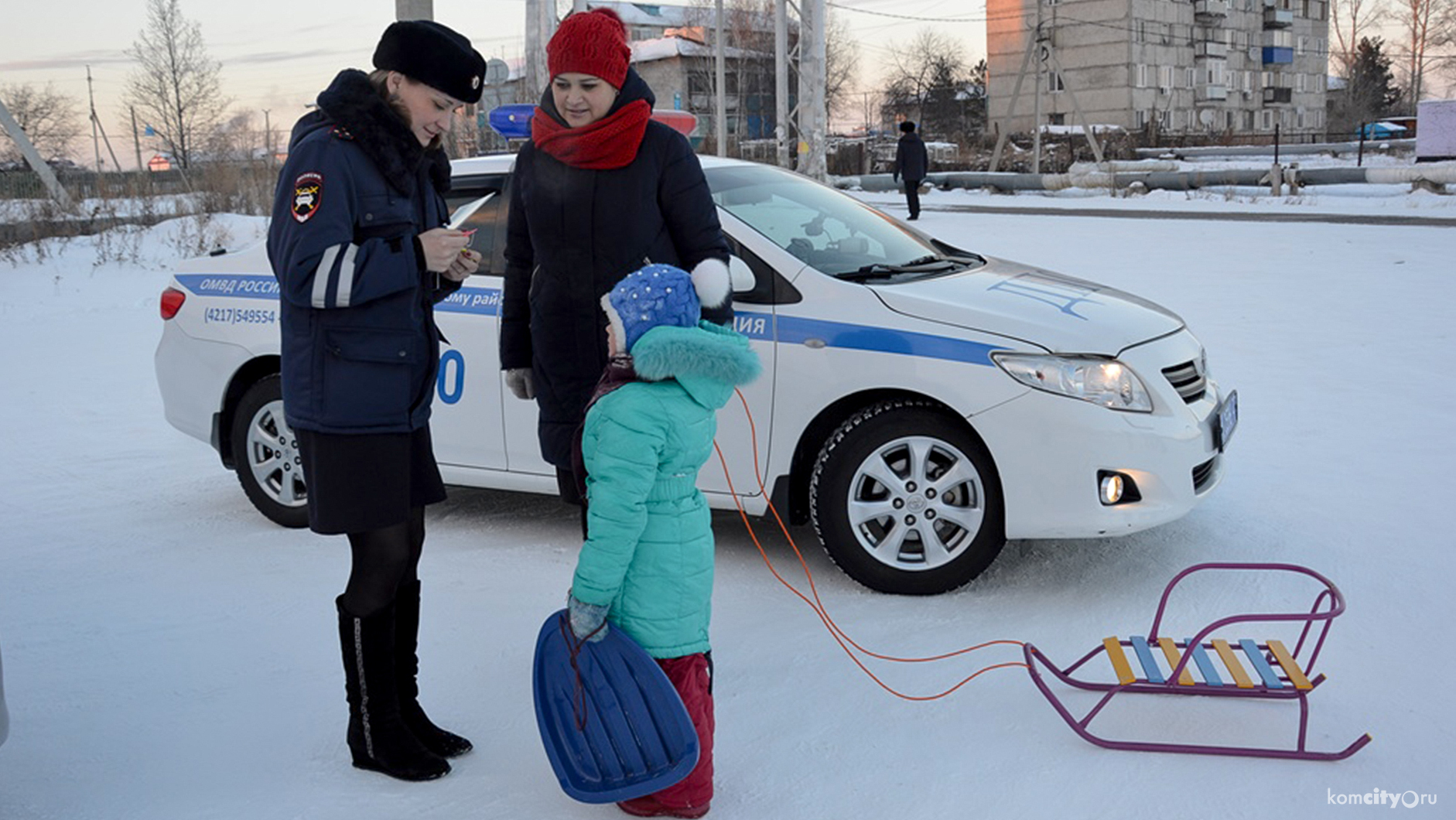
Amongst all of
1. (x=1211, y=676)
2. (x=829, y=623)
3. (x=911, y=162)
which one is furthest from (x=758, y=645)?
(x=911, y=162)

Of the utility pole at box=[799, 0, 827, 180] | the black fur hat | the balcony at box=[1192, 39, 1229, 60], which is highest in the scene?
the balcony at box=[1192, 39, 1229, 60]

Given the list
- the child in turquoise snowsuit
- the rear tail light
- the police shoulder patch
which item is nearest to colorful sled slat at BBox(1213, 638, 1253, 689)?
the child in turquoise snowsuit

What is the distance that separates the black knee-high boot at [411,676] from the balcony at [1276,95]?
295 feet

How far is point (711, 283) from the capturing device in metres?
3.36

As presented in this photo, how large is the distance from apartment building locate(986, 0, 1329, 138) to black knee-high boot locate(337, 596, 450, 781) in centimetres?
6804

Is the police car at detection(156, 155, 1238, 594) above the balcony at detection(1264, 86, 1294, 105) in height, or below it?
below

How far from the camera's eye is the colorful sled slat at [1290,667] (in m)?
3.35

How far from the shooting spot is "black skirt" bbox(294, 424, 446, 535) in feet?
9.94

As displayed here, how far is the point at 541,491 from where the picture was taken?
513cm

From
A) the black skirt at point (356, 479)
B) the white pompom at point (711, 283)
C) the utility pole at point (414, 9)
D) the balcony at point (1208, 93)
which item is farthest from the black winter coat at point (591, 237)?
the balcony at point (1208, 93)

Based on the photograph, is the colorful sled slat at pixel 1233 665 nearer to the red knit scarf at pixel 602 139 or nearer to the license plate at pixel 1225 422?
the license plate at pixel 1225 422

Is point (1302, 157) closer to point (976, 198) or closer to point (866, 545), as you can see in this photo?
point (976, 198)

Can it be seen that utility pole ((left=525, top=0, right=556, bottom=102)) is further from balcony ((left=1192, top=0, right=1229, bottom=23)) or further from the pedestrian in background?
balcony ((left=1192, top=0, right=1229, bottom=23))

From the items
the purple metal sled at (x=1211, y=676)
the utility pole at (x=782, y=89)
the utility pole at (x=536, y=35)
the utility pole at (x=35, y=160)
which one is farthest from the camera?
the utility pole at (x=782, y=89)
